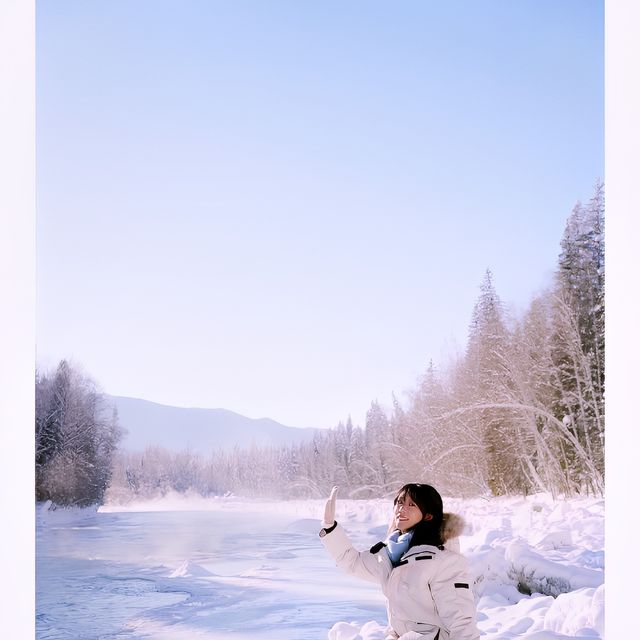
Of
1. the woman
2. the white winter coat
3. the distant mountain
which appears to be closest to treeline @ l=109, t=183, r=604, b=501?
the distant mountain

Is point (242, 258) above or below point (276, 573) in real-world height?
above

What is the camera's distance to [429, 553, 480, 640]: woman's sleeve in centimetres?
254

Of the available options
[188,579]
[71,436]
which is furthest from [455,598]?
[71,436]

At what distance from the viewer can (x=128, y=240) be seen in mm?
4004

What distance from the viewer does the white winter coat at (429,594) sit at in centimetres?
256

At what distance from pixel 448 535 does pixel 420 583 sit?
22 centimetres

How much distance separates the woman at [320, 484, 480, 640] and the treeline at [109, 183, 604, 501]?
42.8 inches

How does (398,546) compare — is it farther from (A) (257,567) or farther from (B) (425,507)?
(A) (257,567)

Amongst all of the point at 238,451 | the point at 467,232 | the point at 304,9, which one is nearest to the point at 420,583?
the point at 238,451

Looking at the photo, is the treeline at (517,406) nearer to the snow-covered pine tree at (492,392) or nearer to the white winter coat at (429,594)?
the snow-covered pine tree at (492,392)

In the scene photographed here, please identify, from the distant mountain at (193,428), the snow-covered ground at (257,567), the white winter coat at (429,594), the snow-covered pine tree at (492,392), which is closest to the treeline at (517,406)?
the snow-covered pine tree at (492,392)

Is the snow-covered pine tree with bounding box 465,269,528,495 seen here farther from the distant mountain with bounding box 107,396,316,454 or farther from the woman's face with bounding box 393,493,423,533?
the woman's face with bounding box 393,493,423,533
